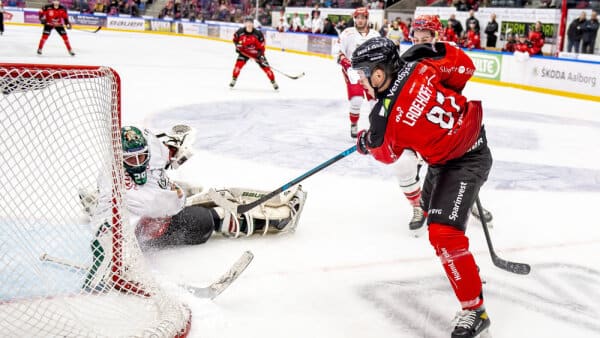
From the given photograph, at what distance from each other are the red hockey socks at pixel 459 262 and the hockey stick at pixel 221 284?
830 mm

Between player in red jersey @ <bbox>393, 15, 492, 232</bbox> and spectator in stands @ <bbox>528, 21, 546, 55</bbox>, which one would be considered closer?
player in red jersey @ <bbox>393, 15, 492, 232</bbox>

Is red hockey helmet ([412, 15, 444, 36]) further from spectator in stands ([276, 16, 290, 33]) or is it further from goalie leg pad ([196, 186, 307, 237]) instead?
spectator in stands ([276, 16, 290, 33])

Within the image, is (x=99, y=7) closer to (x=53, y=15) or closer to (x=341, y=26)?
(x=53, y=15)

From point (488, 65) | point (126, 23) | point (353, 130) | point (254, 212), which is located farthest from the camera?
point (126, 23)

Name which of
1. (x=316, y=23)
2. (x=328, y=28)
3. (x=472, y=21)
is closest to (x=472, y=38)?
(x=472, y=21)

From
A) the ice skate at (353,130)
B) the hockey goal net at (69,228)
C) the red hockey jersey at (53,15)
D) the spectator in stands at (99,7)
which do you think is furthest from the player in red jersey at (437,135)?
the spectator in stands at (99,7)

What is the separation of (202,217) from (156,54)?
11.4m

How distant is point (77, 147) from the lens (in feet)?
6.69

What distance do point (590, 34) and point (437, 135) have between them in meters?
9.02

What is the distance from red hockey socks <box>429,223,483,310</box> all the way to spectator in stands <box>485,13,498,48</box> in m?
11.0

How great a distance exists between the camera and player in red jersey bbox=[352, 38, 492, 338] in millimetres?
2016

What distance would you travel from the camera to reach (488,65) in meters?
10.3

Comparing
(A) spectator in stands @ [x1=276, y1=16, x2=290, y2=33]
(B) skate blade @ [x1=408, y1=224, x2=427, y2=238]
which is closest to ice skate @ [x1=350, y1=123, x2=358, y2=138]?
(B) skate blade @ [x1=408, y1=224, x2=427, y2=238]

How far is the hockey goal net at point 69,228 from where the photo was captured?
191 cm
